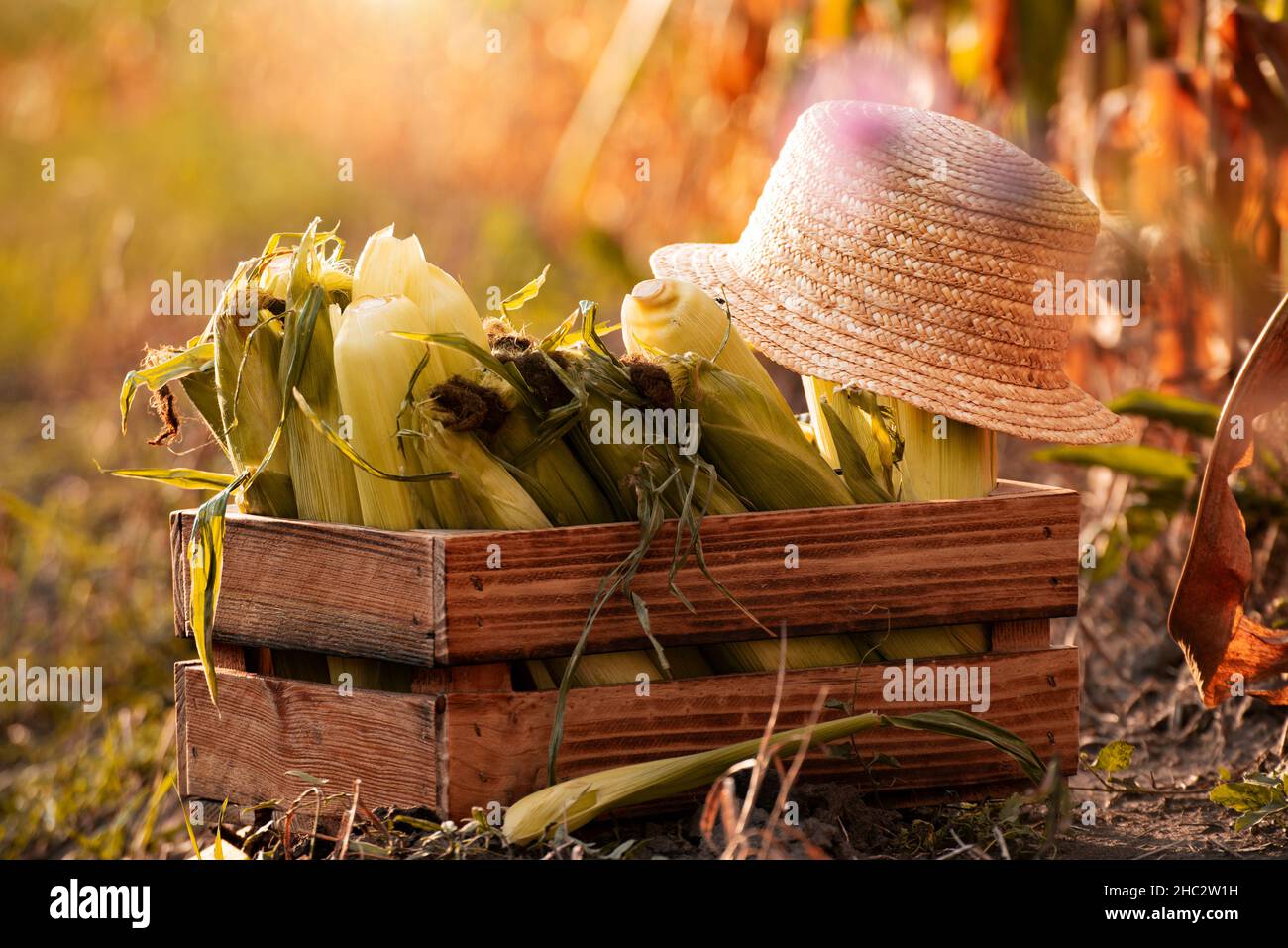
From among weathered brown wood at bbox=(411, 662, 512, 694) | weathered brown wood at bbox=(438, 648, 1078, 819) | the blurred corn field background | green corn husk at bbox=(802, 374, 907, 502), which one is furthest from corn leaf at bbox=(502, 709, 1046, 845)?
the blurred corn field background

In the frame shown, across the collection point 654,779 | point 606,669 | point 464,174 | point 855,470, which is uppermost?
point 464,174

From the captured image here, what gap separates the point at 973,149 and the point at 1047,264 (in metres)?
0.22

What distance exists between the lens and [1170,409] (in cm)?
286

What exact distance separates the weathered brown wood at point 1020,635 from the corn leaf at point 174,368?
1.22 metres

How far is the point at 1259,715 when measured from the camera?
2.71 meters

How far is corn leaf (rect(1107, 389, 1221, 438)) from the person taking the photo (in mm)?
2832

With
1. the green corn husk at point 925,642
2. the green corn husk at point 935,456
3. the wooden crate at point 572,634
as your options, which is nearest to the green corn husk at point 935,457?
the green corn husk at point 935,456

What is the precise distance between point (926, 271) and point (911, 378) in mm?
181

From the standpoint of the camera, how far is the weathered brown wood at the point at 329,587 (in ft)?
5.55

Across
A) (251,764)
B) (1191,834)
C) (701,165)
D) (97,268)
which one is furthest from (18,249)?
(1191,834)

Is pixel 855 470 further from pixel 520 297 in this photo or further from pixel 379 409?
pixel 379 409

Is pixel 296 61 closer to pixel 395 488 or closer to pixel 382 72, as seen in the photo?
pixel 382 72

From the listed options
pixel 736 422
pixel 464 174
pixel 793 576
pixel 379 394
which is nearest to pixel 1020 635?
pixel 793 576

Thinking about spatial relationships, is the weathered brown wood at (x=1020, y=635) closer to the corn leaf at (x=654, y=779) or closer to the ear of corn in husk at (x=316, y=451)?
the corn leaf at (x=654, y=779)
